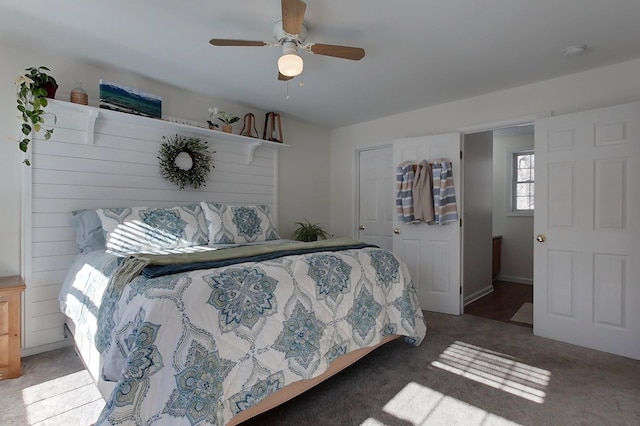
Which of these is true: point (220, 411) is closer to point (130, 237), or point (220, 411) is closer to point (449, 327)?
point (130, 237)

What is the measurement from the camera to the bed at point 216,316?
129 centimetres

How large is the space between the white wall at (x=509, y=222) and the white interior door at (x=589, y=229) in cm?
249

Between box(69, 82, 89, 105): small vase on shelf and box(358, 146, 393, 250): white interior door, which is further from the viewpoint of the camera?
box(358, 146, 393, 250): white interior door

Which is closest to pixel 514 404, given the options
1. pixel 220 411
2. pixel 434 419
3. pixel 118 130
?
pixel 434 419

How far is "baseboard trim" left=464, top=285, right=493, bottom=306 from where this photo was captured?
412cm

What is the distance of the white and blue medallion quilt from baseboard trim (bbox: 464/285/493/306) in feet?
8.14

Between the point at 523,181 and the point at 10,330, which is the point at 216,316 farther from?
the point at 523,181

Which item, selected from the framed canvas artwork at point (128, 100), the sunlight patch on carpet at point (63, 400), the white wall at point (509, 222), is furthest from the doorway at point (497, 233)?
the sunlight patch on carpet at point (63, 400)

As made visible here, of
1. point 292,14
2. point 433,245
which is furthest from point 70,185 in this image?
point 433,245

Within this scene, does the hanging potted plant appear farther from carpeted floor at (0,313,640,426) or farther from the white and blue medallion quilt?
carpeted floor at (0,313,640,426)

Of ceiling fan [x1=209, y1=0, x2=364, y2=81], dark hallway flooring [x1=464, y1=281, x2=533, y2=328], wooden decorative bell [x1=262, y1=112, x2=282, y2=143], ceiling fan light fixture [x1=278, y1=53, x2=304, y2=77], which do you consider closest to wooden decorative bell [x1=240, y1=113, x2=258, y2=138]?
wooden decorative bell [x1=262, y1=112, x2=282, y2=143]

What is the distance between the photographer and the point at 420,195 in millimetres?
3688

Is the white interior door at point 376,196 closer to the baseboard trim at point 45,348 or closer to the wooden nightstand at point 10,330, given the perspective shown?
the baseboard trim at point 45,348

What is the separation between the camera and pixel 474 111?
11.7 ft
